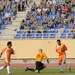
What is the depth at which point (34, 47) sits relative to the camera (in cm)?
3472

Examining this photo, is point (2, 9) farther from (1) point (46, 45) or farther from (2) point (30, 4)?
(1) point (46, 45)

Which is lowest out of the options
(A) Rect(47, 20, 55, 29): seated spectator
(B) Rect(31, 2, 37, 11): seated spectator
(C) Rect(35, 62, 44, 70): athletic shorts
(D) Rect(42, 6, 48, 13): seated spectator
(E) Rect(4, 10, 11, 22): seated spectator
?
(C) Rect(35, 62, 44, 70): athletic shorts

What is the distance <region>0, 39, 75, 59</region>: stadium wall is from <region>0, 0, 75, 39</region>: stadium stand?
1.73 feet

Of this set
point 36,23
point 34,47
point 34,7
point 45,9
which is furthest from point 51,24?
point 34,7

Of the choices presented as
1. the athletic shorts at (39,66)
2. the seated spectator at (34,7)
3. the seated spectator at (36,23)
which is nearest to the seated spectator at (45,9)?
the seated spectator at (34,7)

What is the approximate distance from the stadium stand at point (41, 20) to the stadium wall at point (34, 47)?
0.53 metres

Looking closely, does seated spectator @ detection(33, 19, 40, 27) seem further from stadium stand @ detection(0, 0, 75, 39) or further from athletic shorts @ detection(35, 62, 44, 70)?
athletic shorts @ detection(35, 62, 44, 70)

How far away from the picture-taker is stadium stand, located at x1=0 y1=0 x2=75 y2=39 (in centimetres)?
3378

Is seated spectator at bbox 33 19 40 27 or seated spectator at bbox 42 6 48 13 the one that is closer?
seated spectator at bbox 33 19 40 27

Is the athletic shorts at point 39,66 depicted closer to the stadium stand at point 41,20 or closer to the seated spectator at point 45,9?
the stadium stand at point 41,20

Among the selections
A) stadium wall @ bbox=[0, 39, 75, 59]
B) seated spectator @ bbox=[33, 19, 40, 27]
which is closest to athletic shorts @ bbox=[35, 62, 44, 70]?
stadium wall @ bbox=[0, 39, 75, 59]

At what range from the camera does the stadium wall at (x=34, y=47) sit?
34.2 metres

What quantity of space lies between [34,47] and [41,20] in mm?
2628

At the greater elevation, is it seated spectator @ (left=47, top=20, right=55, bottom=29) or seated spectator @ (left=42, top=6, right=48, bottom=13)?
seated spectator @ (left=42, top=6, right=48, bottom=13)
